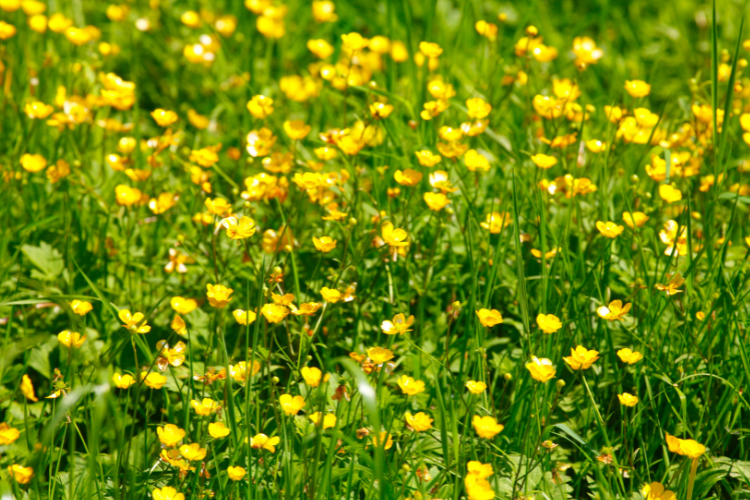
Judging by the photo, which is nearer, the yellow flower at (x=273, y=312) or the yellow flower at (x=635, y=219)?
the yellow flower at (x=273, y=312)

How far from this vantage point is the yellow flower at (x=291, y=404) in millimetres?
1691

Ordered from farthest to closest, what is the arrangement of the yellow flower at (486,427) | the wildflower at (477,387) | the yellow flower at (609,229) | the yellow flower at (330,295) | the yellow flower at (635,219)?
the yellow flower at (635,219)
the yellow flower at (609,229)
the yellow flower at (330,295)
the wildflower at (477,387)
the yellow flower at (486,427)

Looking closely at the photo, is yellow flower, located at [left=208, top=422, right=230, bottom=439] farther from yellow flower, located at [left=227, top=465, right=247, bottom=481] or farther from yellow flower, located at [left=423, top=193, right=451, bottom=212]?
yellow flower, located at [left=423, top=193, right=451, bottom=212]

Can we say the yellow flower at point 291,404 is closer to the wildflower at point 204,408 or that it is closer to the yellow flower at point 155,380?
the wildflower at point 204,408

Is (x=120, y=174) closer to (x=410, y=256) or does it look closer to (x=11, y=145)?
(x=11, y=145)

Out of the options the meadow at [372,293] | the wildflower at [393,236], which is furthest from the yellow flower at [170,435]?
the wildflower at [393,236]

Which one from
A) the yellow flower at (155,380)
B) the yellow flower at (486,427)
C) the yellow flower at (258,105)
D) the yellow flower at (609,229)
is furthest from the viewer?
the yellow flower at (258,105)

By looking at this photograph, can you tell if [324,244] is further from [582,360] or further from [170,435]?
[582,360]

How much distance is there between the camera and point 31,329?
7.67 ft

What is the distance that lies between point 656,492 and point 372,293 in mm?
1017

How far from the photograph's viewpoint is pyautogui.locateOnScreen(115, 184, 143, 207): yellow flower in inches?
92.9

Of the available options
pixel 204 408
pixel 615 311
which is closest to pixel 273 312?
pixel 204 408

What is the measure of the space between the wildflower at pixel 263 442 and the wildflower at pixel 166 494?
0.62 ft

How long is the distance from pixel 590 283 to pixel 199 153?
1.33 metres
